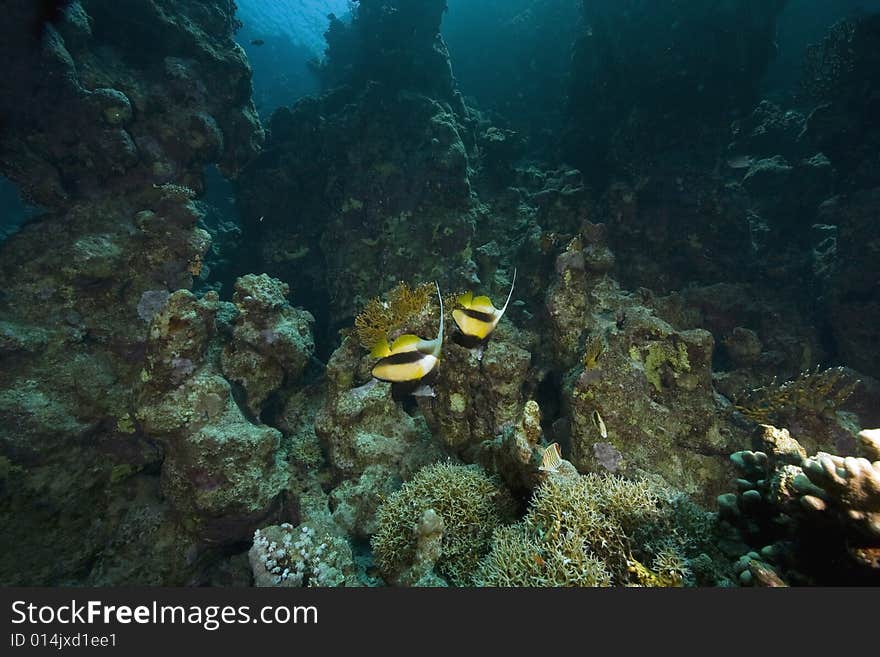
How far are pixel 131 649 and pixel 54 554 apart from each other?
172 inches

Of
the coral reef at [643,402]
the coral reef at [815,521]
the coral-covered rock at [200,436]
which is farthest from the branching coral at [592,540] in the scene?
the coral-covered rock at [200,436]

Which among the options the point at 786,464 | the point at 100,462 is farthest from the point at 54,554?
the point at 786,464

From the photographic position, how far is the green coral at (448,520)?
3531 mm

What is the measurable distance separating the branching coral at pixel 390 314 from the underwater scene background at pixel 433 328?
0.17 feet

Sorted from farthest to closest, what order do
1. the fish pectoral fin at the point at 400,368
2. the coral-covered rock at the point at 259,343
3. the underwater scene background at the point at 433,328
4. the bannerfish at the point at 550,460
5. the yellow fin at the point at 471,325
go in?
1. the coral-covered rock at the point at 259,343
2. the bannerfish at the point at 550,460
3. the underwater scene background at the point at 433,328
4. the yellow fin at the point at 471,325
5. the fish pectoral fin at the point at 400,368

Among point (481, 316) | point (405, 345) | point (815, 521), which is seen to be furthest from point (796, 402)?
point (405, 345)

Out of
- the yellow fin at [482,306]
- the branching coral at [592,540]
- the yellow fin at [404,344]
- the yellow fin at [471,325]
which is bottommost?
the branching coral at [592,540]

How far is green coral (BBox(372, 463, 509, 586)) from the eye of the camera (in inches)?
139

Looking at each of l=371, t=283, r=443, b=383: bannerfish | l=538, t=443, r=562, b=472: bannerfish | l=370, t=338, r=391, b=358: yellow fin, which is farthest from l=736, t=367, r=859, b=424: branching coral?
l=370, t=338, r=391, b=358: yellow fin

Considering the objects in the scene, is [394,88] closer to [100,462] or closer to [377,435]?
[377,435]

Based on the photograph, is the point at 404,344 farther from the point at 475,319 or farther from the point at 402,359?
the point at 475,319

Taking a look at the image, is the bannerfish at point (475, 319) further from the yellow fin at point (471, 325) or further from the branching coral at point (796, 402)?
the branching coral at point (796, 402)

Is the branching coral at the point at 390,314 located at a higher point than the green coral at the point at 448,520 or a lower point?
higher

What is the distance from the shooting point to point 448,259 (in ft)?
31.9
